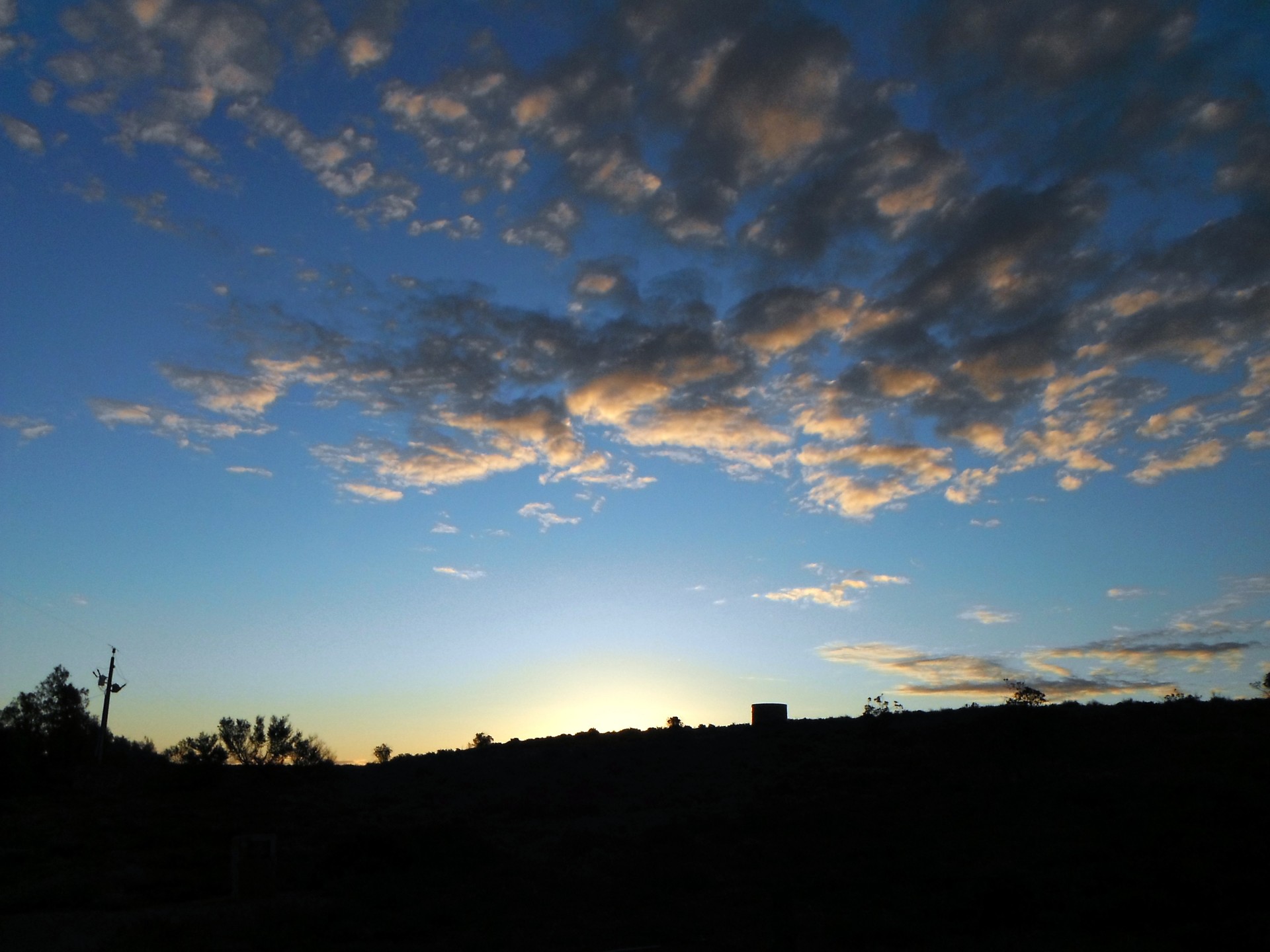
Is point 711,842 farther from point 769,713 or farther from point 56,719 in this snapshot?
point 56,719

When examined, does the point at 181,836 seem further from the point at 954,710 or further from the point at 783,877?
the point at 954,710

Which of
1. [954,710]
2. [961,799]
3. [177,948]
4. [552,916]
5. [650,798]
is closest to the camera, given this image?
[177,948]

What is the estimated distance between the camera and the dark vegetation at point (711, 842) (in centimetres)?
1784

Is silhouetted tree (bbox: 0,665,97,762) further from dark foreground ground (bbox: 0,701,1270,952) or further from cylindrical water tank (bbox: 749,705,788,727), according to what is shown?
cylindrical water tank (bbox: 749,705,788,727)

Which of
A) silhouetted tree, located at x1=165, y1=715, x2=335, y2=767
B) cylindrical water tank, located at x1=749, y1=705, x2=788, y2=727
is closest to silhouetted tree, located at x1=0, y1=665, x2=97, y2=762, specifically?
silhouetted tree, located at x1=165, y1=715, x2=335, y2=767

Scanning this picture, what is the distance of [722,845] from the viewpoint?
29.5m

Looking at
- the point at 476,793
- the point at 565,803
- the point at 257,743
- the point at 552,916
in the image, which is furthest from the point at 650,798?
the point at 257,743

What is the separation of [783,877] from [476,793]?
26299 millimetres

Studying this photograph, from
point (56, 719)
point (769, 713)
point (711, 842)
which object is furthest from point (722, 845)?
point (56, 719)

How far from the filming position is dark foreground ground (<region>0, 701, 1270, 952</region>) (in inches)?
699

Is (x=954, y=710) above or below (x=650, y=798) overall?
above

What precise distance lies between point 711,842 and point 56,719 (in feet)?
203

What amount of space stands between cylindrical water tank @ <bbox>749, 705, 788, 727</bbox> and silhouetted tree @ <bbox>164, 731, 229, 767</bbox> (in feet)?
103

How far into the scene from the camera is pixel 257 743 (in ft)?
209
